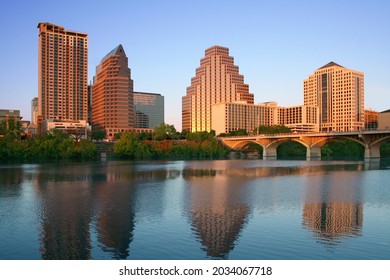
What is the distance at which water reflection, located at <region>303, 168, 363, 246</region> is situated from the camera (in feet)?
69.5

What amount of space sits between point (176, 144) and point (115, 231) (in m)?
109

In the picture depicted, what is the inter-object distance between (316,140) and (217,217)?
9532cm

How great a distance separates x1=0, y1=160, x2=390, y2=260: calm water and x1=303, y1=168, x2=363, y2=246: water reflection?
0.06 meters

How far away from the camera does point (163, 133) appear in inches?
5886

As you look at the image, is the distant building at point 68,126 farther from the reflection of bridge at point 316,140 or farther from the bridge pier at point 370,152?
the bridge pier at point 370,152

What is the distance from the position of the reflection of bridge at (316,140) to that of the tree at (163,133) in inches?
842

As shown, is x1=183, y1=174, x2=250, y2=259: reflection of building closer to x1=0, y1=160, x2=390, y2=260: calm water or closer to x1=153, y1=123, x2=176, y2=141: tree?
x1=0, y1=160, x2=390, y2=260: calm water

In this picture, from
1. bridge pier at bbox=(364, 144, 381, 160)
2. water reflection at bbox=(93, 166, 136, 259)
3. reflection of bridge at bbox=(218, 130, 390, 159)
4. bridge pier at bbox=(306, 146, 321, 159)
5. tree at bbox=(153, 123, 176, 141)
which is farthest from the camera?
tree at bbox=(153, 123, 176, 141)

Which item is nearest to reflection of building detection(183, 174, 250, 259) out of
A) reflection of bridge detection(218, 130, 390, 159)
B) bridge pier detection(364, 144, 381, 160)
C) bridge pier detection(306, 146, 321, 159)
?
reflection of bridge detection(218, 130, 390, 159)

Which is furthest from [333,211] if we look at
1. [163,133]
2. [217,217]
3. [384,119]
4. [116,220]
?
[384,119]

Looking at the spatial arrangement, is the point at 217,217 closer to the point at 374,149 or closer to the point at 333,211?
the point at 333,211

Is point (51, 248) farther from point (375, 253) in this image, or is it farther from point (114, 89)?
point (114, 89)
